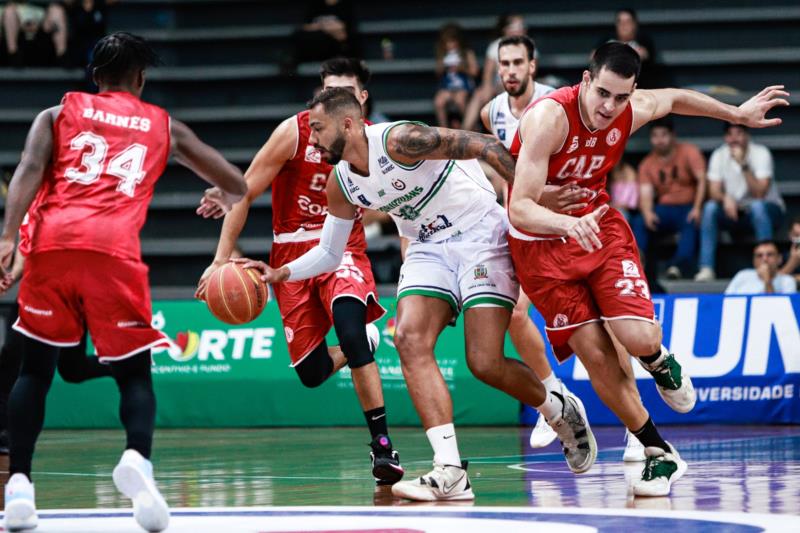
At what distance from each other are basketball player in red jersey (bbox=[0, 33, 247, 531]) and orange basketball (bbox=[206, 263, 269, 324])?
1.47m

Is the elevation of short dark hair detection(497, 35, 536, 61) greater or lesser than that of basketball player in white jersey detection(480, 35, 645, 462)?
greater

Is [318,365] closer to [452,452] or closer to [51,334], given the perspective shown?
[452,452]

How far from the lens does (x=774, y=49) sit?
1688 centimetres

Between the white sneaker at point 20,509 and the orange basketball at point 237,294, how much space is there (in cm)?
197

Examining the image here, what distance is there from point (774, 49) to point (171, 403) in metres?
9.03

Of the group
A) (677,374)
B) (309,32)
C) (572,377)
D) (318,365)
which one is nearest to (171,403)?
(572,377)

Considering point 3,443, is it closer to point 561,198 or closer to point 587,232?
point 561,198

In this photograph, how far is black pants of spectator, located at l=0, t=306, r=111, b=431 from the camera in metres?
9.62

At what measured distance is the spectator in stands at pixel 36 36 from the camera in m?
17.7

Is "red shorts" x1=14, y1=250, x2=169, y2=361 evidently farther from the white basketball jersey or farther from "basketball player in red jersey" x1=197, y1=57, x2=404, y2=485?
the white basketball jersey

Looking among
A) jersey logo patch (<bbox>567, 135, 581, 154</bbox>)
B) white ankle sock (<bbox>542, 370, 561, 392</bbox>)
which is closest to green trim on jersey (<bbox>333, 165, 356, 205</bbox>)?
jersey logo patch (<bbox>567, 135, 581, 154</bbox>)

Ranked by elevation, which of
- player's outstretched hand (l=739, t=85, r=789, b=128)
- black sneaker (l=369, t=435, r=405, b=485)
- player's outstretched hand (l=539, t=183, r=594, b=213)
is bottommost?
black sneaker (l=369, t=435, r=405, b=485)

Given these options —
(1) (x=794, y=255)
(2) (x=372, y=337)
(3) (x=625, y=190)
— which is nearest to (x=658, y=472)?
(2) (x=372, y=337)

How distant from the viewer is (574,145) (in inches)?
253
